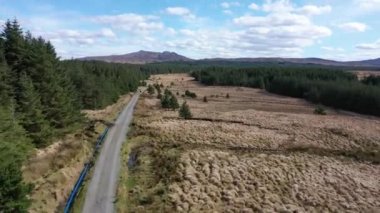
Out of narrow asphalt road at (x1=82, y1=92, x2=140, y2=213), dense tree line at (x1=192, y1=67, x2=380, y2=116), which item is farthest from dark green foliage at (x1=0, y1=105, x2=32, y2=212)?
dense tree line at (x1=192, y1=67, x2=380, y2=116)

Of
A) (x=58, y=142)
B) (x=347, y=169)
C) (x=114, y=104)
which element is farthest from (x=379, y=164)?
(x=114, y=104)

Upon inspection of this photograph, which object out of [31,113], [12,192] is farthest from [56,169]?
[12,192]

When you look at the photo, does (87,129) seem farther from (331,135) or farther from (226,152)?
(331,135)

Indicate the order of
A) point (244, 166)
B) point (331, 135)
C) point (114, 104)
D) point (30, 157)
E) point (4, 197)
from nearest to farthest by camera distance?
point (4, 197), point (30, 157), point (244, 166), point (331, 135), point (114, 104)

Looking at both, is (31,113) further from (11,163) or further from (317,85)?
(317,85)

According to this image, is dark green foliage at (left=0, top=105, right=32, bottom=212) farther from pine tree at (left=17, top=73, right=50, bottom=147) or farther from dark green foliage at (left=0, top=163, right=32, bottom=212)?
pine tree at (left=17, top=73, right=50, bottom=147)

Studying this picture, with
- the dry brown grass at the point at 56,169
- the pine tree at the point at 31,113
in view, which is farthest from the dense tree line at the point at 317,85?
the pine tree at the point at 31,113

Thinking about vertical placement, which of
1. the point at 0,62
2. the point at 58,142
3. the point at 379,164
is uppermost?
the point at 0,62
